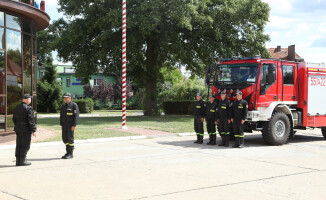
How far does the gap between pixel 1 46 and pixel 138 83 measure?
16.6 meters

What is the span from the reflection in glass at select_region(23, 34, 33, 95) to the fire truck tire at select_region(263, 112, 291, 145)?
9.06 m

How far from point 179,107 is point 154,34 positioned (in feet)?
27.1

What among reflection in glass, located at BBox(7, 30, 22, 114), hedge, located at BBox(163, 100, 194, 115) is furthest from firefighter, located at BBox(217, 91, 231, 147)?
hedge, located at BBox(163, 100, 194, 115)

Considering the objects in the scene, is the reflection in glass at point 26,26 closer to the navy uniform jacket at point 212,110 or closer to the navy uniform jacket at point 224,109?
the navy uniform jacket at point 212,110

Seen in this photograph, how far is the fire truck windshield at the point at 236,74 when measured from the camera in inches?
512

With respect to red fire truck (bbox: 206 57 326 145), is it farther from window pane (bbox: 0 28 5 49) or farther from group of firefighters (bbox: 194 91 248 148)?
window pane (bbox: 0 28 5 49)

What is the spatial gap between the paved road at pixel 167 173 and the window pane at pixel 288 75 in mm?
2369

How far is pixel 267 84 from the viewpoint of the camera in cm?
1288

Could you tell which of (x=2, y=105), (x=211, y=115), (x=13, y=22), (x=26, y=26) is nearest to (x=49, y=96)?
(x=26, y=26)

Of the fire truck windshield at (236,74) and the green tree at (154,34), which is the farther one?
the green tree at (154,34)

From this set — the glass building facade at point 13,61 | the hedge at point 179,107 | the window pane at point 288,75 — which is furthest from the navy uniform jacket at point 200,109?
the hedge at point 179,107

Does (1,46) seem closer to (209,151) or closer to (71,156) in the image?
(71,156)

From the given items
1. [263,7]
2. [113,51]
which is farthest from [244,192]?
[263,7]

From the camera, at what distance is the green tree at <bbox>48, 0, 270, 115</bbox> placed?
2412 centimetres
